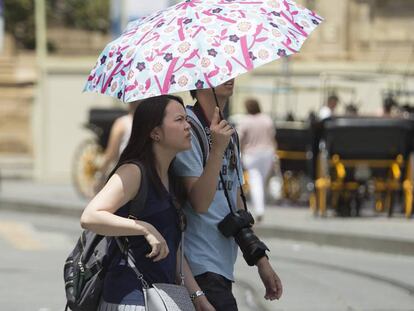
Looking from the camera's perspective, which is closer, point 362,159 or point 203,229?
point 203,229

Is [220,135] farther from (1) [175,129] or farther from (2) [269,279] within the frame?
(2) [269,279]

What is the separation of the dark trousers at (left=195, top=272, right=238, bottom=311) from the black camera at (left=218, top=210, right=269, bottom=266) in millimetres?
166

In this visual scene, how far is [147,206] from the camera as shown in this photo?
540 centimetres

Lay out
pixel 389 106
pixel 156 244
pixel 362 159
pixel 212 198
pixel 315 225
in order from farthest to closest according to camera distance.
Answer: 1. pixel 389 106
2. pixel 362 159
3. pixel 315 225
4. pixel 212 198
5. pixel 156 244

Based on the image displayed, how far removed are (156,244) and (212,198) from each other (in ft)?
1.45

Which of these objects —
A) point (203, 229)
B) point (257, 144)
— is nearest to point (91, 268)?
point (203, 229)

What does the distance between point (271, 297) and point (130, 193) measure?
911 millimetres

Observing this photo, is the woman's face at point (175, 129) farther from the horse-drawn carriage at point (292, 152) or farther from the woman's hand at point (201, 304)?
the horse-drawn carriage at point (292, 152)

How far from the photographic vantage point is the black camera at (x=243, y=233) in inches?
225

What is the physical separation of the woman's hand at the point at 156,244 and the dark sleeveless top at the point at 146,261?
0.06 metres

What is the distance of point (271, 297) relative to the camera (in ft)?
19.2

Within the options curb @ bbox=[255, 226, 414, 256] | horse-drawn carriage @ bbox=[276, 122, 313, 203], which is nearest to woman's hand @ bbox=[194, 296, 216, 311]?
curb @ bbox=[255, 226, 414, 256]

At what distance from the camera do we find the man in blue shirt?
556 cm

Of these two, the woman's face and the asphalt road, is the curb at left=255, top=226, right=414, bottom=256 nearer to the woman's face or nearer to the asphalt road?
the asphalt road
